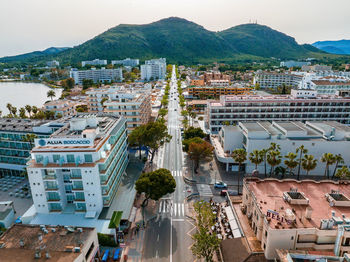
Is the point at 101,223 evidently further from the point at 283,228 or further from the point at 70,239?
the point at 283,228

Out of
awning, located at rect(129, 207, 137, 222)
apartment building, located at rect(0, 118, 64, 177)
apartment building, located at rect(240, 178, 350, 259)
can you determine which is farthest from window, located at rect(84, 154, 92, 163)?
apartment building, located at rect(240, 178, 350, 259)

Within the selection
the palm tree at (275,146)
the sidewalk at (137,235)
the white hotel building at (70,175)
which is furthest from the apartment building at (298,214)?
the white hotel building at (70,175)

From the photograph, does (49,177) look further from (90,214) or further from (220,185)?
(220,185)

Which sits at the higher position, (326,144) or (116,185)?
(326,144)

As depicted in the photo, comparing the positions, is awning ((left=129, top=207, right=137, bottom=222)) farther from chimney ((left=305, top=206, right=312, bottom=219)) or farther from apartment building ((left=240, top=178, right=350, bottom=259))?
chimney ((left=305, top=206, right=312, bottom=219))

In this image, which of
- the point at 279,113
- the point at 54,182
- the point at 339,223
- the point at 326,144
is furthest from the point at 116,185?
the point at 279,113
